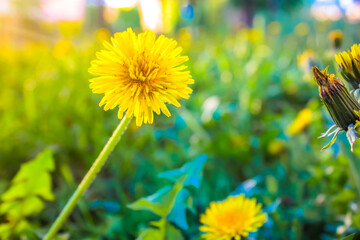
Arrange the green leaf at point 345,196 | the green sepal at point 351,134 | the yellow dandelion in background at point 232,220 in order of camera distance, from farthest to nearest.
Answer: the green leaf at point 345,196 → the yellow dandelion in background at point 232,220 → the green sepal at point 351,134

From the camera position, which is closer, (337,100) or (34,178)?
(337,100)

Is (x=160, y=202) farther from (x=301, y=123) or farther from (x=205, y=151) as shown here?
(x=301, y=123)

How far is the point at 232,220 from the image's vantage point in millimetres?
838

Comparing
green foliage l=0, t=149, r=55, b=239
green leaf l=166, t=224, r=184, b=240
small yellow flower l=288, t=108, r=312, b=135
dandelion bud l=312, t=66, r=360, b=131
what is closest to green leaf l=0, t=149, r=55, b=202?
green foliage l=0, t=149, r=55, b=239

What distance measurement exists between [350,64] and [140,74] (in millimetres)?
411

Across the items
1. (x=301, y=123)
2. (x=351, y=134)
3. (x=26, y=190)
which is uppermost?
(x=301, y=123)

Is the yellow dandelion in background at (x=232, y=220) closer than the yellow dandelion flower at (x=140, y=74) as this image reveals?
No

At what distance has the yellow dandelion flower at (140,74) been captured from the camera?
0.64 meters

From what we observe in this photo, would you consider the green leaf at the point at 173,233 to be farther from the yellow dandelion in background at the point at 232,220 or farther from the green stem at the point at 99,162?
the green stem at the point at 99,162

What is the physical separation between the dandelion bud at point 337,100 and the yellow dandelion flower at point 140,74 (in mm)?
247

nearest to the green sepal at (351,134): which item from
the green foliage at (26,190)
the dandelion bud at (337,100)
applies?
the dandelion bud at (337,100)


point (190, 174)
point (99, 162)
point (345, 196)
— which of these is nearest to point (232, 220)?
point (190, 174)

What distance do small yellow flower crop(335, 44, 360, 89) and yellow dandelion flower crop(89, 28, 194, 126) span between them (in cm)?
30

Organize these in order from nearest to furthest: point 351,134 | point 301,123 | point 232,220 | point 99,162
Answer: point 351,134 → point 99,162 → point 232,220 → point 301,123
